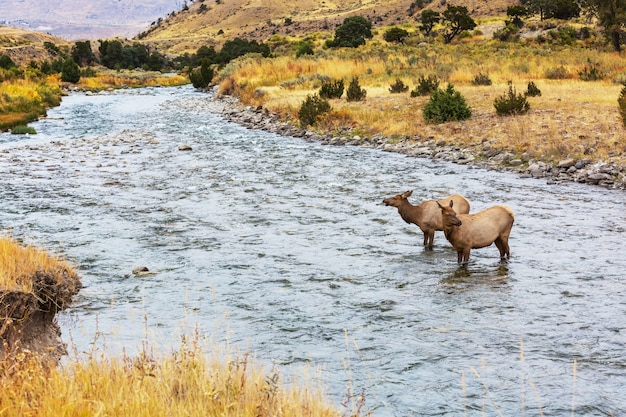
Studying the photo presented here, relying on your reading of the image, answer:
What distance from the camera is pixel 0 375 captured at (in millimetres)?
5578

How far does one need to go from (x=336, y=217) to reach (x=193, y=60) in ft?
330

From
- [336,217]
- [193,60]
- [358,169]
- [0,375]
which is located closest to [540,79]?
[358,169]

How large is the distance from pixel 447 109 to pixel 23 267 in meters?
20.4

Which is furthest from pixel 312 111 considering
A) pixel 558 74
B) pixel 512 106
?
pixel 558 74

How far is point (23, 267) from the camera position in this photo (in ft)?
30.8

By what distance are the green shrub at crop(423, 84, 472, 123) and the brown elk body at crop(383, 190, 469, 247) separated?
568 inches

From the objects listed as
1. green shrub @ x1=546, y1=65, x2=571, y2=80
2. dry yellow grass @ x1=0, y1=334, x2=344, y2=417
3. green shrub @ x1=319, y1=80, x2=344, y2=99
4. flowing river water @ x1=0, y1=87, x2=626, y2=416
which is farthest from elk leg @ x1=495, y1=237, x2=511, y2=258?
green shrub @ x1=546, y1=65, x2=571, y2=80

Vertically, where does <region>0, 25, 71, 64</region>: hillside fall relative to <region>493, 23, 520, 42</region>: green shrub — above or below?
above

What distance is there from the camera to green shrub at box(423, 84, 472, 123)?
87.1ft

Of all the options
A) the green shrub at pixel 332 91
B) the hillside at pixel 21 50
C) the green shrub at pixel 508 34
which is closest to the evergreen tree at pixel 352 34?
the green shrub at pixel 508 34

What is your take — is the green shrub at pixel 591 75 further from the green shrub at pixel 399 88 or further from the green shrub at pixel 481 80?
the green shrub at pixel 399 88

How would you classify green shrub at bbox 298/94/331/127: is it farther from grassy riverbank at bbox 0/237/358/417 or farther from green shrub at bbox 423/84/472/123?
grassy riverbank at bbox 0/237/358/417

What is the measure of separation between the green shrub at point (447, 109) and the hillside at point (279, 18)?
286 feet

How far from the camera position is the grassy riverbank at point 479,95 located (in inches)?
858
